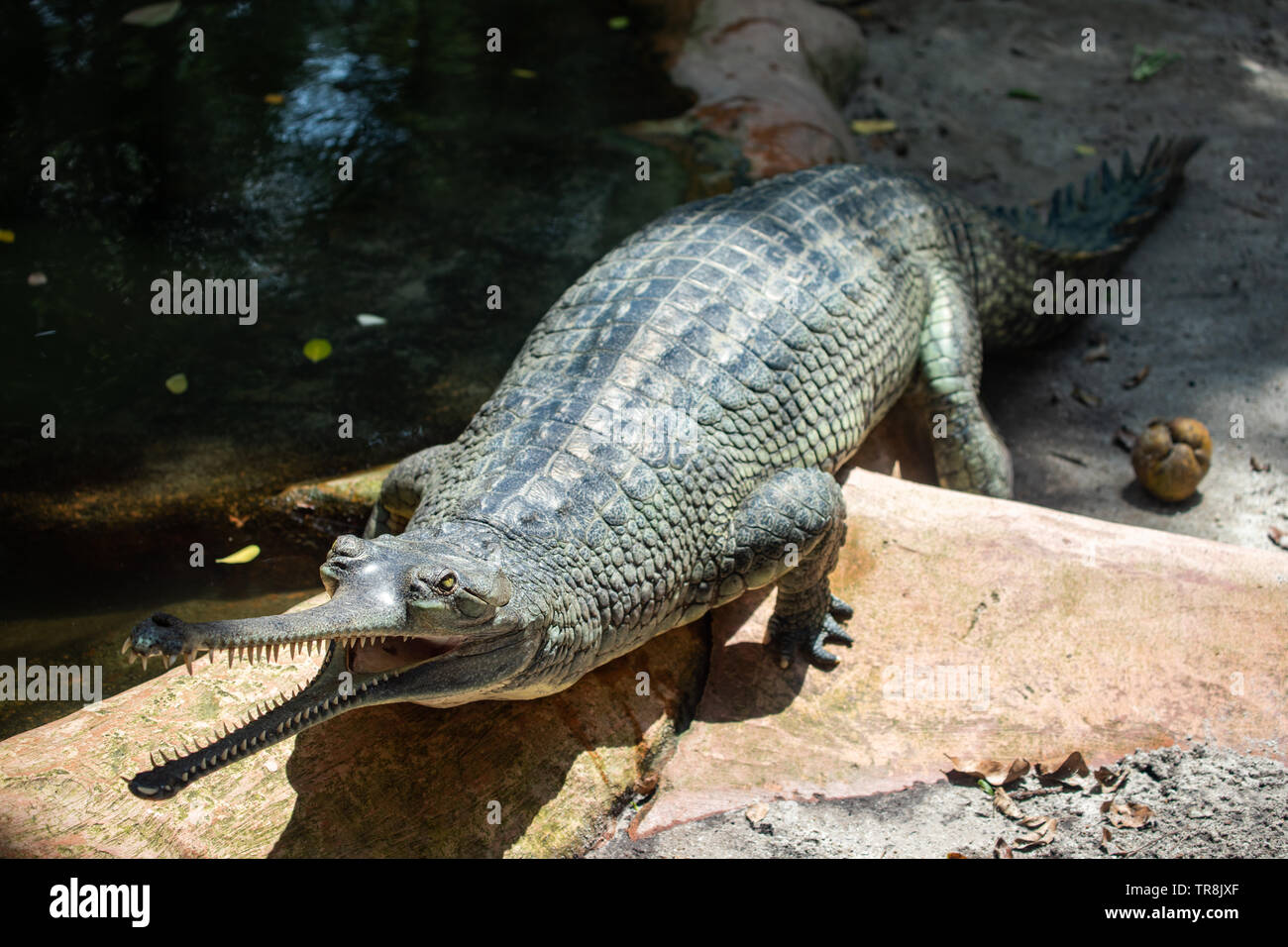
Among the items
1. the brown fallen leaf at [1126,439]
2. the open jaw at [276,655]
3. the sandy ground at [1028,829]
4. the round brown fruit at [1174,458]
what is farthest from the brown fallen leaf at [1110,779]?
the brown fallen leaf at [1126,439]

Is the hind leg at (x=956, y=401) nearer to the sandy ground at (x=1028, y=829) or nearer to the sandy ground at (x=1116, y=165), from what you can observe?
the sandy ground at (x=1116, y=165)

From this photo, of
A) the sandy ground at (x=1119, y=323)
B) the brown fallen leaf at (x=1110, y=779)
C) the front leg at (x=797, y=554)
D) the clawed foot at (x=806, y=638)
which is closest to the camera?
the sandy ground at (x=1119, y=323)

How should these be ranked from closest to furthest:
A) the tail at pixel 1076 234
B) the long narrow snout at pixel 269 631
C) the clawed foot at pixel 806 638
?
the long narrow snout at pixel 269 631, the clawed foot at pixel 806 638, the tail at pixel 1076 234

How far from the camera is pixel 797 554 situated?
3375 mm

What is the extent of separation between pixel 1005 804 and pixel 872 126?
5.51 m

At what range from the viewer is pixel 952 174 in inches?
265

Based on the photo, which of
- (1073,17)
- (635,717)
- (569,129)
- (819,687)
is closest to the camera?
(635,717)

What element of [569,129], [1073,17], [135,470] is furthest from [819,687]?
[1073,17]

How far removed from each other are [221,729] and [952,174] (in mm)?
5853

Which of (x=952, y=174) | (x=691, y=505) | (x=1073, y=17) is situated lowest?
(x=691, y=505)

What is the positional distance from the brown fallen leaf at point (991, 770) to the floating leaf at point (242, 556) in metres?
2.77

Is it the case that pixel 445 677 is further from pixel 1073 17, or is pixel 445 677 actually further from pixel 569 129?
pixel 1073 17

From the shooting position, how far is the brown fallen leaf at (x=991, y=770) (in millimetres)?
3148

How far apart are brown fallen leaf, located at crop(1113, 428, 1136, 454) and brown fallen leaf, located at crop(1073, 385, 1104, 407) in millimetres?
244
